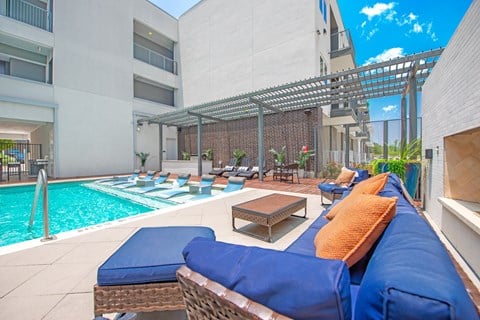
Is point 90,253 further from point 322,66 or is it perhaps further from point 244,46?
point 244,46

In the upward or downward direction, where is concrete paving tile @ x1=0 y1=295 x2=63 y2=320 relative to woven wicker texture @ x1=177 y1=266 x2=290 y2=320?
downward

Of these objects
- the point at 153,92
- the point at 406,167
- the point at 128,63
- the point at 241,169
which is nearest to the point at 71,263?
the point at 406,167

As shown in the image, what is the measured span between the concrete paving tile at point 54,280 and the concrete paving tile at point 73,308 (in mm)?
164

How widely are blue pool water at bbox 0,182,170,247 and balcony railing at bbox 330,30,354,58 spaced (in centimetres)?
1357

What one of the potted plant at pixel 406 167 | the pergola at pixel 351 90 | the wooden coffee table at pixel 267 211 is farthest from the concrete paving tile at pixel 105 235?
the pergola at pixel 351 90

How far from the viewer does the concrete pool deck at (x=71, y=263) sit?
1.93m

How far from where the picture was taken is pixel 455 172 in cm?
341

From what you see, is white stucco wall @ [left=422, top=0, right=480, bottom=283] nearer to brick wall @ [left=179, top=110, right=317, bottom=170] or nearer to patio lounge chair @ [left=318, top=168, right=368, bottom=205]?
patio lounge chair @ [left=318, top=168, right=368, bottom=205]

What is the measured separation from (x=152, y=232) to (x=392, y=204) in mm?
2254

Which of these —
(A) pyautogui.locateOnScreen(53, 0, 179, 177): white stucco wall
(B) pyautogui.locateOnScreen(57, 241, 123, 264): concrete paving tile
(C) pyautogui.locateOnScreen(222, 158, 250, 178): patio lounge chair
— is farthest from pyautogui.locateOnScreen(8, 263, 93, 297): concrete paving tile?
(A) pyautogui.locateOnScreen(53, 0, 179, 177): white stucco wall

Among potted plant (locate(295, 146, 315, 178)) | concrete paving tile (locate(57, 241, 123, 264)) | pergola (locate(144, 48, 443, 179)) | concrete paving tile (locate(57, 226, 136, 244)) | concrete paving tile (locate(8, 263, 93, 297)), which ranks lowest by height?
concrete paving tile (locate(8, 263, 93, 297))

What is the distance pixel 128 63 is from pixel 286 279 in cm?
1772

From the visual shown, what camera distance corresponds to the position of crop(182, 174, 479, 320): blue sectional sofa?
0.62m

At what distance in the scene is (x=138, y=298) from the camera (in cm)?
166
